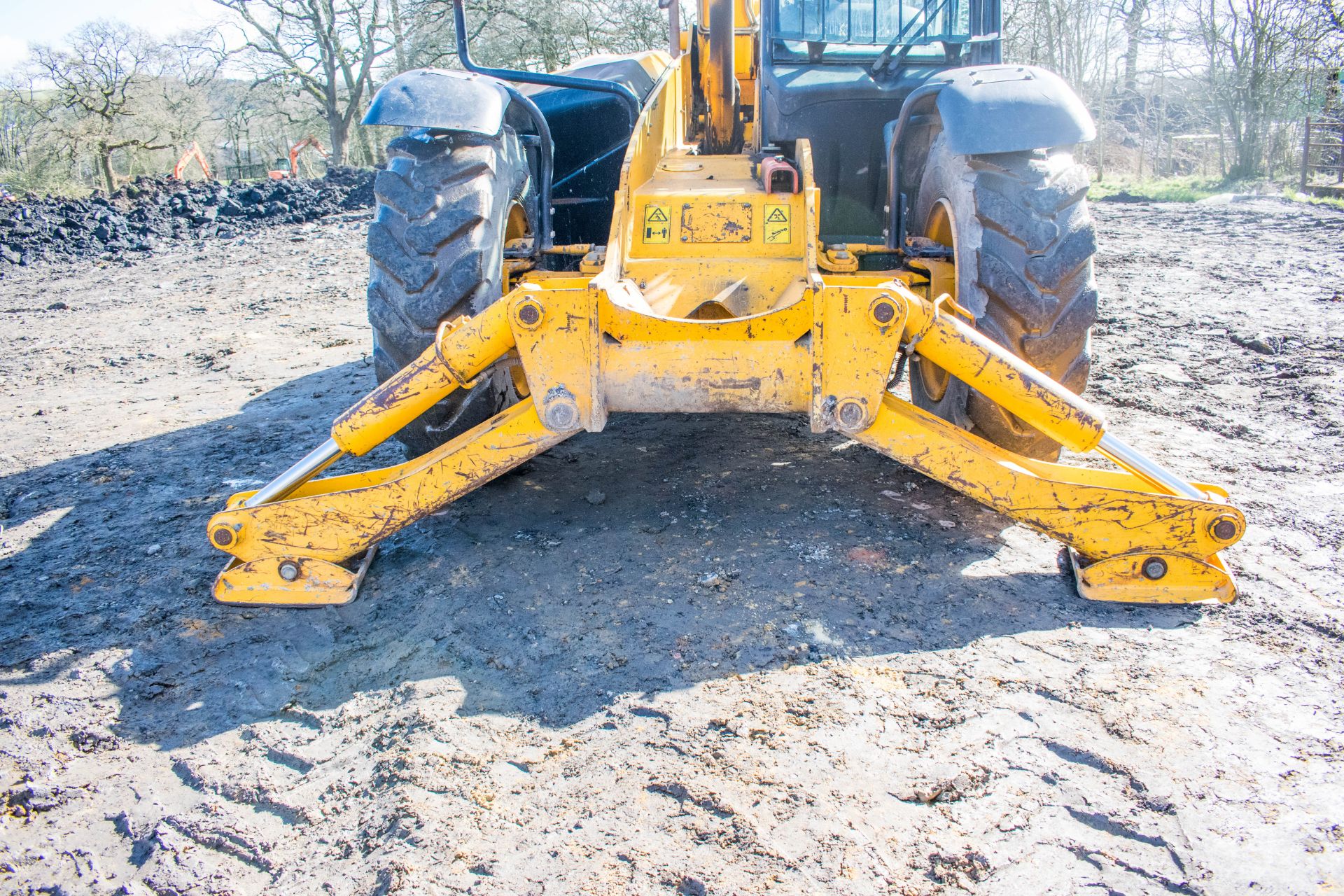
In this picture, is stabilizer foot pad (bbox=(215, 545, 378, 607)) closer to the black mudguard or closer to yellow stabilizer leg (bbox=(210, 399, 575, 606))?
yellow stabilizer leg (bbox=(210, 399, 575, 606))

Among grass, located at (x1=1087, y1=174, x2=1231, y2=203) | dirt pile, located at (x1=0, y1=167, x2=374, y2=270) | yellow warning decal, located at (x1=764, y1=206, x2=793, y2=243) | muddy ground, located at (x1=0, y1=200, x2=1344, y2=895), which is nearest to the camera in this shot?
muddy ground, located at (x1=0, y1=200, x2=1344, y2=895)

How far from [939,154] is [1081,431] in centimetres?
145

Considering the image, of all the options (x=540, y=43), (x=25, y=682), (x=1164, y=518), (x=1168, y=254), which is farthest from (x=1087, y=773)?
(x=540, y=43)

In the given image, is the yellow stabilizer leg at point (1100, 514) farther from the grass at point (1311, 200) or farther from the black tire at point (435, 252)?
the grass at point (1311, 200)

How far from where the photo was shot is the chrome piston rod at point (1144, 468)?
2986 millimetres

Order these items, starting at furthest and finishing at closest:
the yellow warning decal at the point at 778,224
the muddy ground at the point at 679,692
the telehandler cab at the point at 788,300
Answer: the yellow warning decal at the point at 778,224 → the telehandler cab at the point at 788,300 → the muddy ground at the point at 679,692

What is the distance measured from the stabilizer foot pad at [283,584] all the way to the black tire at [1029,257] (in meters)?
2.40

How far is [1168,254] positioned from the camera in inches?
374

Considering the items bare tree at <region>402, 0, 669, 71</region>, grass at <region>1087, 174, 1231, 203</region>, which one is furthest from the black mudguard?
bare tree at <region>402, 0, 669, 71</region>

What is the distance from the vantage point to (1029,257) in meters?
3.31

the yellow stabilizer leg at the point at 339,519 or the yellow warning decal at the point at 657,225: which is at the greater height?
the yellow warning decal at the point at 657,225

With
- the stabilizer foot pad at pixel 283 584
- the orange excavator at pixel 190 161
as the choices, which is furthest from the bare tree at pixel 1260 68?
the orange excavator at pixel 190 161

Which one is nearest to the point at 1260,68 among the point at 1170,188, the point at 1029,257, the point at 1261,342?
the point at 1170,188

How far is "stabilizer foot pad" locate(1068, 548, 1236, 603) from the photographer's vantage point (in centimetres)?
295
